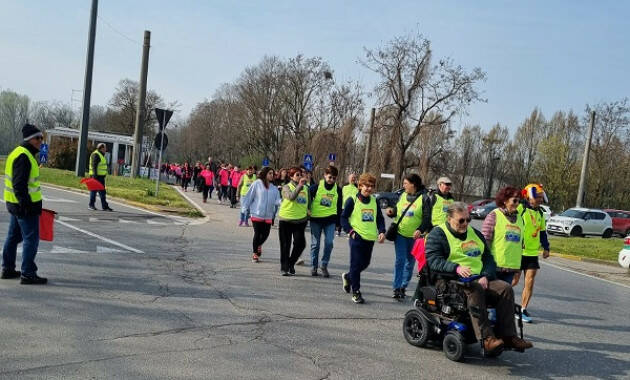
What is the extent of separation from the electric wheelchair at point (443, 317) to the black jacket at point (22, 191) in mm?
4634

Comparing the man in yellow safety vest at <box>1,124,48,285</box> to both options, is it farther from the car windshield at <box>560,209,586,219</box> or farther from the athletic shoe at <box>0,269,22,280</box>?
the car windshield at <box>560,209,586,219</box>

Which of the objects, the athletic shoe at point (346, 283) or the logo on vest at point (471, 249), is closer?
the logo on vest at point (471, 249)

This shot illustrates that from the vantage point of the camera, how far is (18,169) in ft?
24.0

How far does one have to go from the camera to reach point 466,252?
20.3 feet

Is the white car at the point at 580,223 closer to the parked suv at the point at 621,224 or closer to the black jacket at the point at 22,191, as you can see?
the parked suv at the point at 621,224

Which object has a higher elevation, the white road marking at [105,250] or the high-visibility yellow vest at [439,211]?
the high-visibility yellow vest at [439,211]

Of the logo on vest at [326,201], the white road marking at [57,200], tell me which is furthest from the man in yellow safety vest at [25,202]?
the white road marking at [57,200]

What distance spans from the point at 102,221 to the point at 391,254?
6.82 meters

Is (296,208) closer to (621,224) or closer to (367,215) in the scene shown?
(367,215)

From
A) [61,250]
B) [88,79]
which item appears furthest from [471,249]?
[88,79]

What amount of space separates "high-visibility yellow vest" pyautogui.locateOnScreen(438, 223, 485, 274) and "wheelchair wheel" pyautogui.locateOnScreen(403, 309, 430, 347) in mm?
681

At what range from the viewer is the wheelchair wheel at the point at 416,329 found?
6.09m

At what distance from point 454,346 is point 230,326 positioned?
7.53 ft

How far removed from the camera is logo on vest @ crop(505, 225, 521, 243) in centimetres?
730
